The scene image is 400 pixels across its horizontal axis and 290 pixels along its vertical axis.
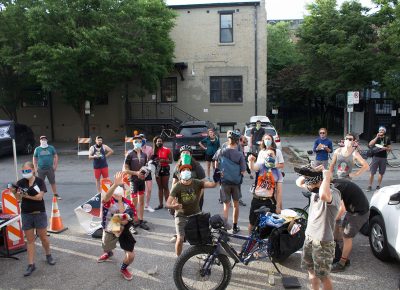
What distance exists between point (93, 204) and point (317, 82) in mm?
19677

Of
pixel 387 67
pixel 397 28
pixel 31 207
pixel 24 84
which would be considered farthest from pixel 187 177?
pixel 24 84

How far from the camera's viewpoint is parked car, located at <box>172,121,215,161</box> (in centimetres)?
1586

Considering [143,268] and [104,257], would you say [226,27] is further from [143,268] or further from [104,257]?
[143,268]

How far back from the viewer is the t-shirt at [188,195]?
221 inches

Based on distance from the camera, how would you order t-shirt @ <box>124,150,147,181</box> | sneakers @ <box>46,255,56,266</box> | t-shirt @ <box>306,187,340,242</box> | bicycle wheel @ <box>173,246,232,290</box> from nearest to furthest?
1. t-shirt @ <box>306,187,340,242</box>
2. bicycle wheel @ <box>173,246,232,290</box>
3. sneakers @ <box>46,255,56,266</box>
4. t-shirt @ <box>124,150,147,181</box>

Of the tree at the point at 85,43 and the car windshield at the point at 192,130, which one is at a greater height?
the tree at the point at 85,43

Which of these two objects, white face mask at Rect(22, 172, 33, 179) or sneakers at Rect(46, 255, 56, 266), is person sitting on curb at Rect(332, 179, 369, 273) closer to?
sneakers at Rect(46, 255, 56, 266)

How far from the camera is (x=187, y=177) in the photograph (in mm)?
5547

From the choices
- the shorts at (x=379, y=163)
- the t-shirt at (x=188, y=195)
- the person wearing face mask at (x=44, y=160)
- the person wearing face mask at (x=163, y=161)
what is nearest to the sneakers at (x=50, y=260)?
the t-shirt at (x=188, y=195)

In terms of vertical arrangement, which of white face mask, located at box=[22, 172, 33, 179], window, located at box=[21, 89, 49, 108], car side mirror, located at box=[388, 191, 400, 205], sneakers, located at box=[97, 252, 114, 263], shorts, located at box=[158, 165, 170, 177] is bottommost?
sneakers, located at box=[97, 252, 114, 263]

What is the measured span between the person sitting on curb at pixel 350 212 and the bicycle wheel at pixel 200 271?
159 centimetres

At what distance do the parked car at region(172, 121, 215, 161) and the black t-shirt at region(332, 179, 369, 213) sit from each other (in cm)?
1058

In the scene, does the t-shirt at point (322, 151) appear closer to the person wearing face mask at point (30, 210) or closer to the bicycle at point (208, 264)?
the bicycle at point (208, 264)

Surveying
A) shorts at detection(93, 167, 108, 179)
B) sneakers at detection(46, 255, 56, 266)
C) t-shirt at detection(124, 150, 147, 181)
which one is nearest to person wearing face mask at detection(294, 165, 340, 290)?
sneakers at detection(46, 255, 56, 266)
